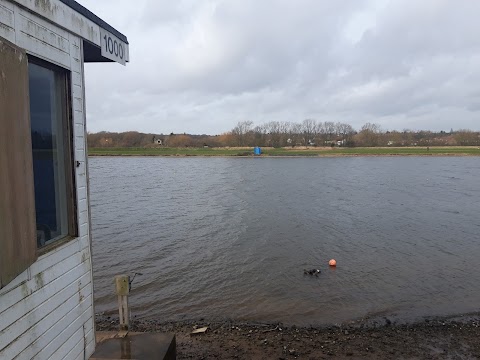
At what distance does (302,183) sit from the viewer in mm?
40031

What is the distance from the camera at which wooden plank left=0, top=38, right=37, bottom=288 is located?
9.53 feet

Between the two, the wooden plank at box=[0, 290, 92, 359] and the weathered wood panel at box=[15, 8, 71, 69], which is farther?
the weathered wood panel at box=[15, 8, 71, 69]

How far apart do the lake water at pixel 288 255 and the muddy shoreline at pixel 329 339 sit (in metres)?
0.55

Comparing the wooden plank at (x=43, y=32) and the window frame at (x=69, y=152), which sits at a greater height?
the wooden plank at (x=43, y=32)

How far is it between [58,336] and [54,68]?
2.90m

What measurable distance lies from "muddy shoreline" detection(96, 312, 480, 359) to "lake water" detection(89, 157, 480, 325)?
0.55 meters

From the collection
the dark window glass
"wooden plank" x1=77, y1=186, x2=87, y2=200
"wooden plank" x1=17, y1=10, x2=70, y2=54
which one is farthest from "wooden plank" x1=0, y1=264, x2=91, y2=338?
"wooden plank" x1=17, y1=10, x2=70, y2=54

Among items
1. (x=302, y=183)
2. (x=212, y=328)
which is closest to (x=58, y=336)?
(x=212, y=328)

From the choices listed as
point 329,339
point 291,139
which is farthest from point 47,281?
point 291,139

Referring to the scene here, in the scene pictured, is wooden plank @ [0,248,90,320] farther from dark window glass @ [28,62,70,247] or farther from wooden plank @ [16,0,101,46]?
wooden plank @ [16,0,101,46]

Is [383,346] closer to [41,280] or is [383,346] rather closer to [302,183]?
[41,280]

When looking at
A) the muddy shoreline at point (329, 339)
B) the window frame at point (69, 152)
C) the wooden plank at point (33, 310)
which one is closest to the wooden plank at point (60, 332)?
the wooden plank at point (33, 310)

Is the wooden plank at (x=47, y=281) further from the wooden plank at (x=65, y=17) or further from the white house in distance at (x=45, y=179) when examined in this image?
the wooden plank at (x=65, y=17)

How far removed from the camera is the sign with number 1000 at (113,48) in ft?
17.7
